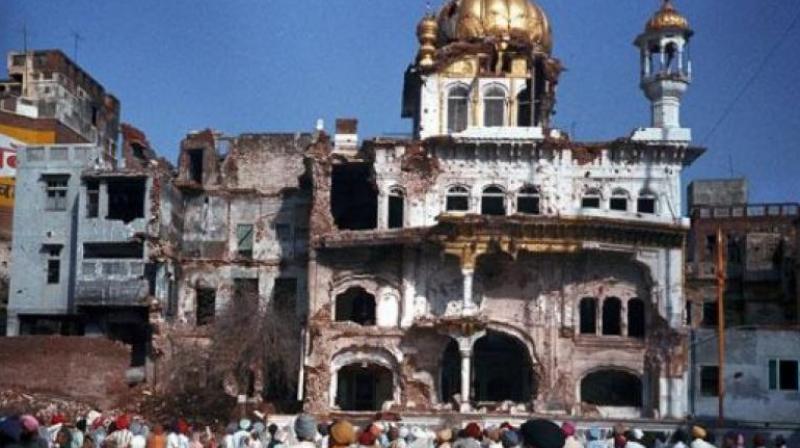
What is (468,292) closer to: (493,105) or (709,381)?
(493,105)

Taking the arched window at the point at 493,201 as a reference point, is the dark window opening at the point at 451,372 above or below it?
below

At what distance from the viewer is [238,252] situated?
53.5m

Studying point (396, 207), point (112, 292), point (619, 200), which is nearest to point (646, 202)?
point (619, 200)

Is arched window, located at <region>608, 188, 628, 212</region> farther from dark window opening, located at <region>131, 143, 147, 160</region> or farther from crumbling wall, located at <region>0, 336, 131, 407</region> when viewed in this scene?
dark window opening, located at <region>131, 143, 147, 160</region>

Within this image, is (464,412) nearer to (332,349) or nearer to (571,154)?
(332,349)

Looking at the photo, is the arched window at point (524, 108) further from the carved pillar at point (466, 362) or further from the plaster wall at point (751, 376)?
the plaster wall at point (751, 376)

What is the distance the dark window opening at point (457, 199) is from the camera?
47906 mm

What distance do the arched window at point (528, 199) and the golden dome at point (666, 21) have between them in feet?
25.9

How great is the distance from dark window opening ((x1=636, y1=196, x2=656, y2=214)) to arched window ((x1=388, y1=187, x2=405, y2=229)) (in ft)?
28.8

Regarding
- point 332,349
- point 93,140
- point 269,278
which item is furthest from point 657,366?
point 93,140

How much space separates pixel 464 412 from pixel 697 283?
1011 inches

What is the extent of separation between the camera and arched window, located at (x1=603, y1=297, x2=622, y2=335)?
46.8 meters

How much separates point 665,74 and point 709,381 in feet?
37.8

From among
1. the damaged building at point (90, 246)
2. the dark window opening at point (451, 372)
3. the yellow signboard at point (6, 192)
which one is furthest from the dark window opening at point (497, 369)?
the yellow signboard at point (6, 192)
